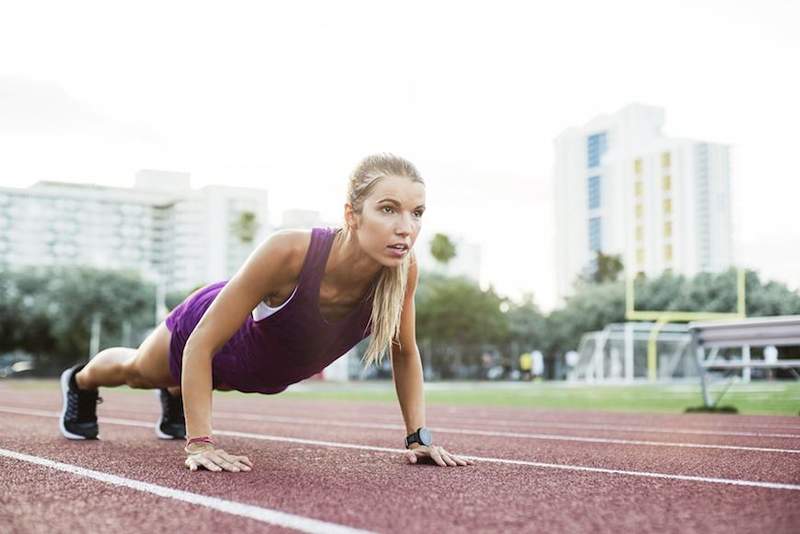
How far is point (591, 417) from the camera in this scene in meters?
9.20

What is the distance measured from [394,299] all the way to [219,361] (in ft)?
3.45

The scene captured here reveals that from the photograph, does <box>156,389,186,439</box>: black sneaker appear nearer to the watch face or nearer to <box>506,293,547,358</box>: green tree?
the watch face

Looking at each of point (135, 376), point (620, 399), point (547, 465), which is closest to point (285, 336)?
point (135, 376)

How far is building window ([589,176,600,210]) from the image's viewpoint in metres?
65.8

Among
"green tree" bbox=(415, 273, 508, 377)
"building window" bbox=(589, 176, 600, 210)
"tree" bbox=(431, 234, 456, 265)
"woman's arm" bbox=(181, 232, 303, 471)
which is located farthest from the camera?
"tree" bbox=(431, 234, 456, 265)

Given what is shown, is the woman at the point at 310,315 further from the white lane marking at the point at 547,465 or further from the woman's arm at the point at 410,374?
→ the white lane marking at the point at 547,465

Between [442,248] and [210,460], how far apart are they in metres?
66.2

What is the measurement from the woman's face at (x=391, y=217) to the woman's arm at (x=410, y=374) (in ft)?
1.67

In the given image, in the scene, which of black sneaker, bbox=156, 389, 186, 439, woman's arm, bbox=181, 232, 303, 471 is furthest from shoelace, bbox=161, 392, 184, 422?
woman's arm, bbox=181, 232, 303, 471

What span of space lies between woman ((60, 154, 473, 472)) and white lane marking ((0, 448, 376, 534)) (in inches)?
13.7

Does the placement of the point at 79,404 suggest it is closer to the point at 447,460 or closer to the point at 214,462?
the point at 214,462

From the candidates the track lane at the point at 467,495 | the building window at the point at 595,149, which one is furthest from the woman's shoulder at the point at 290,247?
the building window at the point at 595,149

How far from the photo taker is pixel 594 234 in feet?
246

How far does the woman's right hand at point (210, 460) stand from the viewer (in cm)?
350
